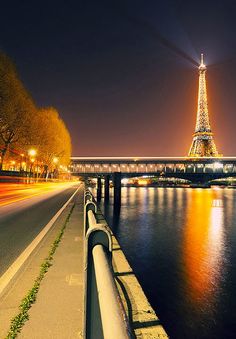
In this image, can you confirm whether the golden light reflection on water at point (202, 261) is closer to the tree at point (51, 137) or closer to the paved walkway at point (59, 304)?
the paved walkway at point (59, 304)

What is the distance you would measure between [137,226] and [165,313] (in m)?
13.4

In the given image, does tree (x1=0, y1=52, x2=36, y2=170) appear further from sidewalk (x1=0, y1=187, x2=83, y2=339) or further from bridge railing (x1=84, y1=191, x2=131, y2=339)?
bridge railing (x1=84, y1=191, x2=131, y2=339)

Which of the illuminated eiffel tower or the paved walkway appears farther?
the illuminated eiffel tower

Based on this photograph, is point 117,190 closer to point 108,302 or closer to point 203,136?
point 108,302

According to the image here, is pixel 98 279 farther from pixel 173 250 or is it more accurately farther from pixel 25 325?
pixel 173 250

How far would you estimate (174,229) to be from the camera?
18.9m

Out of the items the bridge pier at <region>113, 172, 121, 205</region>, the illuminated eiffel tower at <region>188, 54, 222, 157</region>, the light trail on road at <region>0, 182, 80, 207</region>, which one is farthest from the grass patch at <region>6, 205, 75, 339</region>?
the illuminated eiffel tower at <region>188, 54, 222, 157</region>

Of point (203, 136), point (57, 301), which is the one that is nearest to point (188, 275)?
point (57, 301)

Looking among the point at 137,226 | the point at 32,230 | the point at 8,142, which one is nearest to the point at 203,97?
the point at 8,142

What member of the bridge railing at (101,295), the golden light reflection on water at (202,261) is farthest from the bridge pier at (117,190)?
the bridge railing at (101,295)

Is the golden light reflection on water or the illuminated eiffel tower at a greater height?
the illuminated eiffel tower

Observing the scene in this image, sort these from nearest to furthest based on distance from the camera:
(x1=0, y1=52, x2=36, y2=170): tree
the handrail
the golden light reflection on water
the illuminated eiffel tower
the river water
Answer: the handrail < the river water < the golden light reflection on water < (x1=0, y1=52, x2=36, y2=170): tree < the illuminated eiffel tower

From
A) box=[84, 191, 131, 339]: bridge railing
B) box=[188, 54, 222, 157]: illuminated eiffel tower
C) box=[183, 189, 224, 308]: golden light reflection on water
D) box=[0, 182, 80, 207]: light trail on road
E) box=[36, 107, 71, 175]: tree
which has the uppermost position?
box=[188, 54, 222, 157]: illuminated eiffel tower

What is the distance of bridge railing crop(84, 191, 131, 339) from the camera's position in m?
1.34
